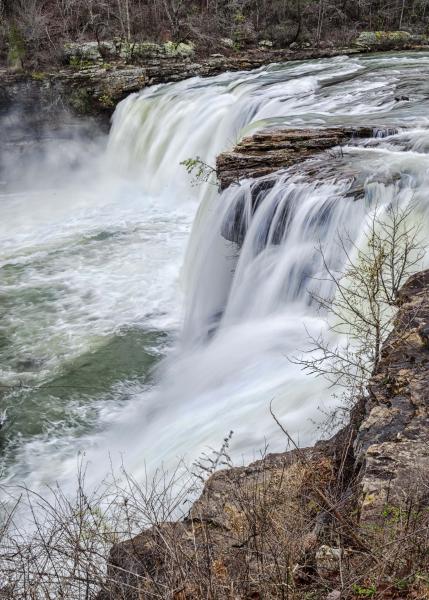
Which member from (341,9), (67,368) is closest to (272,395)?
(67,368)

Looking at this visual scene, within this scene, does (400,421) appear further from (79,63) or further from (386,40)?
(386,40)

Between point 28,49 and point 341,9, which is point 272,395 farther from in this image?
point 341,9

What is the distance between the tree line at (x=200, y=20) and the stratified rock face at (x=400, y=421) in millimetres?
18764

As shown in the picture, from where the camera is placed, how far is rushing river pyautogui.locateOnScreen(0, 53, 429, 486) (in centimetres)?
612

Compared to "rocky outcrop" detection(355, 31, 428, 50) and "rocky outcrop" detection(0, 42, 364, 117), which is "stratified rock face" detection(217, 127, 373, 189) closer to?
"rocky outcrop" detection(0, 42, 364, 117)

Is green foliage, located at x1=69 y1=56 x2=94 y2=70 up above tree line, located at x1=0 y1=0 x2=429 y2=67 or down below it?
below

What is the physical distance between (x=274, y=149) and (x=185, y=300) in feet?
9.20

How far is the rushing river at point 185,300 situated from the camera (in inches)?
241

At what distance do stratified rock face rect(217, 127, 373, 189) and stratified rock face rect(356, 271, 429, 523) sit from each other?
4.09 metres

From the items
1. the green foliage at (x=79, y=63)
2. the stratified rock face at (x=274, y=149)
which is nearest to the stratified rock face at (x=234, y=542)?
the stratified rock face at (x=274, y=149)

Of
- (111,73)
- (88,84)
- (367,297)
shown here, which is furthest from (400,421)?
(111,73)

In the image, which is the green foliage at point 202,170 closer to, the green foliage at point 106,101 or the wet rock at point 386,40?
the green foliage at point 106,101

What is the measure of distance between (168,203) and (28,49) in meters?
10.3

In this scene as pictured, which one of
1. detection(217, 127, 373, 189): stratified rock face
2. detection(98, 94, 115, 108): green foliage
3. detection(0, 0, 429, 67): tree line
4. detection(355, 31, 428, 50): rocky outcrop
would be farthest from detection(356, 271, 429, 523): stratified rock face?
detection(355, 31, 428, 50): rocky outcrop
